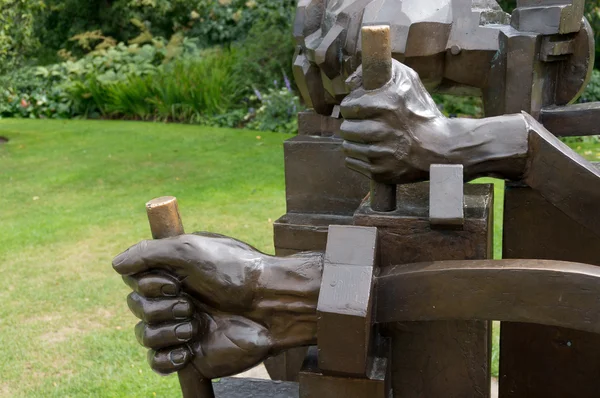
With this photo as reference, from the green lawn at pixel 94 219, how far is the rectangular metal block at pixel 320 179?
1.45 meters

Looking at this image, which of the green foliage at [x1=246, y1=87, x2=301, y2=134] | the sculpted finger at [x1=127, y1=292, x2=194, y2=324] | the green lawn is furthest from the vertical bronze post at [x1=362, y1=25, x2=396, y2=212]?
the green foliage at [x1=246, y1=87, x2=301, y2=134]

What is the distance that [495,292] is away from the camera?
1.11m

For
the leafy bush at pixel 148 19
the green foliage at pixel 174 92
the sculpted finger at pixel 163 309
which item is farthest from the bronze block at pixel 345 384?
the leafy bush at pixel 148 19

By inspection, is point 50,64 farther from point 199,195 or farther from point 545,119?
point 545,119

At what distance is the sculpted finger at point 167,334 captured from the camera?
123 cm

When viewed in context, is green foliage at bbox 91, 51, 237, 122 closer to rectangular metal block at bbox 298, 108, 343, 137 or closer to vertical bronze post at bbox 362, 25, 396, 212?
rectangular metal block at bbox 298, 108, 343, 137

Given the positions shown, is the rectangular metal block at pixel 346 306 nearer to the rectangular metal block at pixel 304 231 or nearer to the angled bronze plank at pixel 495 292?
the angled bronze plank at pixel 495 292

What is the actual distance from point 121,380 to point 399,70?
91.0 inches

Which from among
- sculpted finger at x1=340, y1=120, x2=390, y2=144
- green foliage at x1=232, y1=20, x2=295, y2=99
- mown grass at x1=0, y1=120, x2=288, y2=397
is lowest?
mown grass at x1=0, y1=120, x2=288, y2=397

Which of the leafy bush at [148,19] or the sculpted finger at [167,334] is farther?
the leafy bush at [148,19]

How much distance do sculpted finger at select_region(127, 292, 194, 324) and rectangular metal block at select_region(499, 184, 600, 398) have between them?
793 mm

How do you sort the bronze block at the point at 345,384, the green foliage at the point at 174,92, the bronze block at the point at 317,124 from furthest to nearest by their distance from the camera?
the green foliage at the point at 174,92 < the bronze block at the point at 317,124 < the bronze block at the point at 345,384

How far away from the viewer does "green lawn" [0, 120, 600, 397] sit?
3170 mm

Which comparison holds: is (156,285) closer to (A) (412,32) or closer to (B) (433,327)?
(B) (433,327)
